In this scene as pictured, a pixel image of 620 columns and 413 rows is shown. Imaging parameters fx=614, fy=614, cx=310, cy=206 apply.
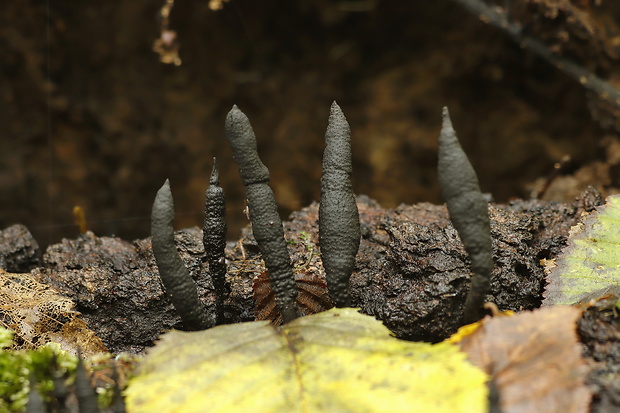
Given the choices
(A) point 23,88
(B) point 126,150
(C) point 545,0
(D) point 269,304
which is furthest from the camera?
(B) point 126,150

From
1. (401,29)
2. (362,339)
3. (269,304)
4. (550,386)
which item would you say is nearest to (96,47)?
(401,29)

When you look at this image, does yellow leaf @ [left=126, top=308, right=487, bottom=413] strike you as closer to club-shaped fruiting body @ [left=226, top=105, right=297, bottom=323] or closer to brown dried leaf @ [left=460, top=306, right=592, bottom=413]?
brown dried leaf @ [left=460, top=306, right=592, bottom=413]

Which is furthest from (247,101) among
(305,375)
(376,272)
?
(305,375)

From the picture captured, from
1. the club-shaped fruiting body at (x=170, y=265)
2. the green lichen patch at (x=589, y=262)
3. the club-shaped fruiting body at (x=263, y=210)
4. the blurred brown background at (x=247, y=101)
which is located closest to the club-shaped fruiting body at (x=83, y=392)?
the club-shaped fruiting body at (x=170, y=265)

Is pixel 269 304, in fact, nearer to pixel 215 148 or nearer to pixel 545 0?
pixel 545 0

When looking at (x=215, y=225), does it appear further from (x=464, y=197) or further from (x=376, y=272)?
(x=464, y=197)

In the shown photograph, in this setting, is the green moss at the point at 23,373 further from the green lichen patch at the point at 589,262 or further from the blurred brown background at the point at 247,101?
the blurred brown background at the point at 247,101
